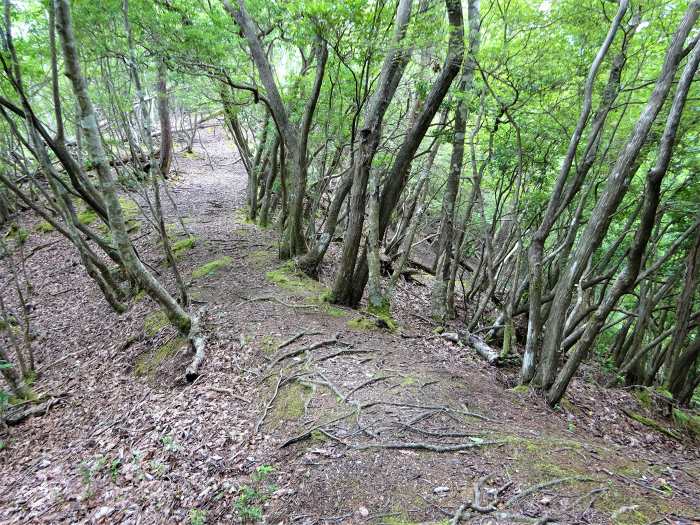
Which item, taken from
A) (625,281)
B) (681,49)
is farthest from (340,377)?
(681,49)

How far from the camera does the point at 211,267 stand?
1017 cm

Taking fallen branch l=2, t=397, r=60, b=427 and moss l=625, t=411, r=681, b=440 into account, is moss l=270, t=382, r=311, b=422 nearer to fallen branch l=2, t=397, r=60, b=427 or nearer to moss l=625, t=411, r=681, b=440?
fallen branch l=2, t=397, r=60, b=427

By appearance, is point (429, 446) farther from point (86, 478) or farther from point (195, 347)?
point (195, 347)

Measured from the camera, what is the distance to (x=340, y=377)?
5453 millimetres

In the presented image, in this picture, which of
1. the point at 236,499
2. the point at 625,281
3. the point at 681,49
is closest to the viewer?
the point at 236,499

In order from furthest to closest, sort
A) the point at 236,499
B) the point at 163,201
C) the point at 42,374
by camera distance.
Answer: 1. the point at 163,201
2. the point at 42,374
3. the point at 236,499

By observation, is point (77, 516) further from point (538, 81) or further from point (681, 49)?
point (538, 81)

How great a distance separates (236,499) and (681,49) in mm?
6622

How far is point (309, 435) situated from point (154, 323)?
16.4 ft

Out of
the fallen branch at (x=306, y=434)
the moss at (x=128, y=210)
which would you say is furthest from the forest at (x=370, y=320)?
the moss at (x=128, y=210)

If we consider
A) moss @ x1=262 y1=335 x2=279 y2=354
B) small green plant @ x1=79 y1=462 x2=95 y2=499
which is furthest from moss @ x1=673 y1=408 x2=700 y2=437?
small green plant @ x1=79 y1=462 x2=95 y2=499

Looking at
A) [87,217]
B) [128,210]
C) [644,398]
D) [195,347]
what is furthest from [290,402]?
[87,217]

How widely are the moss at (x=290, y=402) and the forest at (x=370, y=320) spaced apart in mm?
29

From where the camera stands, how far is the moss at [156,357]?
21.6 feet
